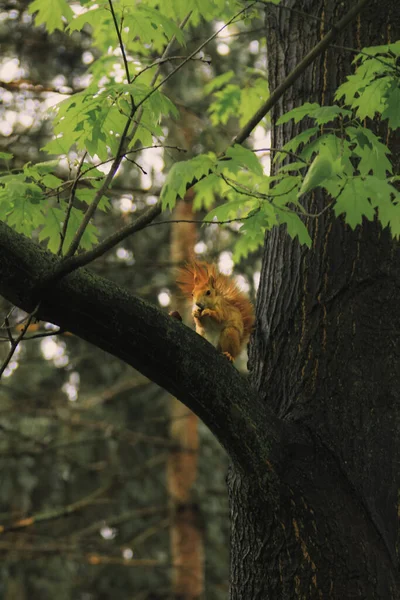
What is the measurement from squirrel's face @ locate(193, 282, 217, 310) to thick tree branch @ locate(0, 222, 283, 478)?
110 centimetres

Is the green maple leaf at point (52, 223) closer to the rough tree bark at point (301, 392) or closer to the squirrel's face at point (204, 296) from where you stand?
the rough tree bark at point (301, 392)

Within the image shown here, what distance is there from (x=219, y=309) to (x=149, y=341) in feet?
4.06

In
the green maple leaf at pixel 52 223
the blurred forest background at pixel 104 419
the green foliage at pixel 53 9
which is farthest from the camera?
the blurred forest background at pixel 104 419

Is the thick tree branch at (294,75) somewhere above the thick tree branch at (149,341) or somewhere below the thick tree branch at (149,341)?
above

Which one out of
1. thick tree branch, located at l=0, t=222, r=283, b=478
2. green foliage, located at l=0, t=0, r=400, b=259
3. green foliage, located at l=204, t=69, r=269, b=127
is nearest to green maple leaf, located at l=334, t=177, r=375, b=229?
green foliage, located at l=0, t=0, r=400, b=259

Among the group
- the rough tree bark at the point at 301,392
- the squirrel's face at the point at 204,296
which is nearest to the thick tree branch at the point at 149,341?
the rough tree bark at the point at 301,392

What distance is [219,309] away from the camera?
11.1 ft

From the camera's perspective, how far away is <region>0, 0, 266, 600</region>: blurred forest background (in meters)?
6.93

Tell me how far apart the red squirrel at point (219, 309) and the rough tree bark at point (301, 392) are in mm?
460

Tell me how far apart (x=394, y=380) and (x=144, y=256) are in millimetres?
6489

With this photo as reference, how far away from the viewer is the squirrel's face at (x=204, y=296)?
135 inches

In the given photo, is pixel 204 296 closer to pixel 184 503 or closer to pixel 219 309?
pixel 219 309

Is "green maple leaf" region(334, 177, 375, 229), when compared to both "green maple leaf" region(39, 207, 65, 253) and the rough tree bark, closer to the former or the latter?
the rough tree bark

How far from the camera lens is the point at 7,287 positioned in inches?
84.0
